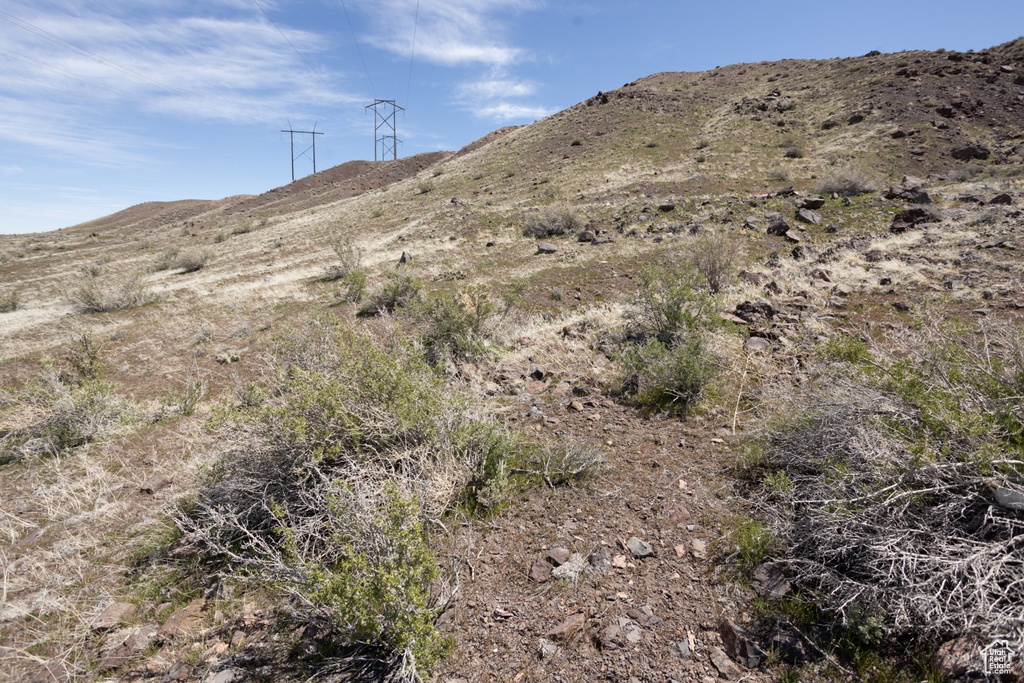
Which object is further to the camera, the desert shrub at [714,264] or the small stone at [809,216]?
the small stone at [809,216]

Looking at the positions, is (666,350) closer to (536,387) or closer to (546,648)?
(536,387)

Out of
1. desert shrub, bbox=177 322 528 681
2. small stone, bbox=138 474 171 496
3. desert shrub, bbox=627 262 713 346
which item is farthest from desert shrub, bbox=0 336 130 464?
desert shrub, bbox=627 262 713 346

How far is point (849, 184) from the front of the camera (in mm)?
15672

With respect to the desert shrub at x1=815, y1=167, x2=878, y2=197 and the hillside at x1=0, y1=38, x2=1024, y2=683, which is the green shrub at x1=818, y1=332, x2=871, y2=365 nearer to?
the hillside at x1=0, y1=38, x2=1024, y2=683

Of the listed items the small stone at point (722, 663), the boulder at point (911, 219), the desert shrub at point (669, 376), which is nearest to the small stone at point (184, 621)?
the small stone at point (722, 663)

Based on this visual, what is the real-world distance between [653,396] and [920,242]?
968 cm

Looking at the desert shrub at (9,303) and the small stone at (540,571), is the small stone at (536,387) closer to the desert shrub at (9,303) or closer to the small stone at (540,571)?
the small stone at (540,571)

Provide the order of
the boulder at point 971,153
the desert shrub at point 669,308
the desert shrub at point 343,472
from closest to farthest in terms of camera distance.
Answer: the desert shrub at point 343,472
the desert shrub at point 669,308
the boulder at point 971,153

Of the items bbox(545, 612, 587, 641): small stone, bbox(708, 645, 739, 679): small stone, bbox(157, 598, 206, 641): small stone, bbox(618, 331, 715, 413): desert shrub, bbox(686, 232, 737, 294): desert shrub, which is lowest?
bbox(157, 598, 206, 641): small stone

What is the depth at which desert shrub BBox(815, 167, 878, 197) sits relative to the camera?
15.5 m

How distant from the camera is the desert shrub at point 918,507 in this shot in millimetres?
1999

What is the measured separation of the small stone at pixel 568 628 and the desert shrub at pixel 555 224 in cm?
1482

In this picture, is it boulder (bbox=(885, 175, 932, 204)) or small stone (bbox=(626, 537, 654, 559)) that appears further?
boulder (bbox=(885, 175, 932, 204))

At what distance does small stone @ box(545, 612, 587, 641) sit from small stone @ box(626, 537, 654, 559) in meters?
0.61
